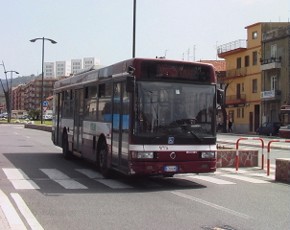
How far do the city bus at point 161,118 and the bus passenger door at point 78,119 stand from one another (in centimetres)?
312

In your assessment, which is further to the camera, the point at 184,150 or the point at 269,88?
the point at 269,88

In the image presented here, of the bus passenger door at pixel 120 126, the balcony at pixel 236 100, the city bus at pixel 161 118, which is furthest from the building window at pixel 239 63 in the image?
the bus passenger door at pixel 120 126

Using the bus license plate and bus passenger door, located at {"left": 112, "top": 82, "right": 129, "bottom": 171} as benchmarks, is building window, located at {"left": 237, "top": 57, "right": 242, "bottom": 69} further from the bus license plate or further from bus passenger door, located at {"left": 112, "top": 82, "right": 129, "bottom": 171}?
the bus license plate

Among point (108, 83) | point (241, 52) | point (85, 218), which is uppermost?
point (241, 52)

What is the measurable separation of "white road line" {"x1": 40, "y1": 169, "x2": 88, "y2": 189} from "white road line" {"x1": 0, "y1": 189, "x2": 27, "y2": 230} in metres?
2.05

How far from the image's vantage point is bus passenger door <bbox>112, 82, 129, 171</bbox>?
11742 millimetres

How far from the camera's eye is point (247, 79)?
66.1m

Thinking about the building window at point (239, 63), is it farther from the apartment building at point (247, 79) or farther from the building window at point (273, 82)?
the building window at point (273, 82)

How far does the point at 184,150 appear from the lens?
38.5ft

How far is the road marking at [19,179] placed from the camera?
11.6 meters

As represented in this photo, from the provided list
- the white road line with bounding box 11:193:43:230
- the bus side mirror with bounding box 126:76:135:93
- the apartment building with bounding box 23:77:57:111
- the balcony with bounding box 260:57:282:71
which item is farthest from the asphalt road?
the apartment building with bounding box 23:77:57:111

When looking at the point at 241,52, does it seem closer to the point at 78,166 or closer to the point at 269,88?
the point at 269,88

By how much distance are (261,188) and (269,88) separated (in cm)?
5004

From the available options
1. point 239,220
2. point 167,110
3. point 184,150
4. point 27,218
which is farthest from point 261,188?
point 27,218
